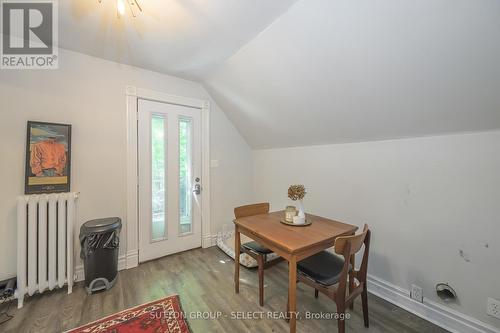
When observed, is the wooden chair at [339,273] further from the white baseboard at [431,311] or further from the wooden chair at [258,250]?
the white baseboard at [431,311]

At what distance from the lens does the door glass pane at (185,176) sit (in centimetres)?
282

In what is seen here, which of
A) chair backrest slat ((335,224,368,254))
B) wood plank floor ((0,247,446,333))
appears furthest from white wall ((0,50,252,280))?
chair backrest slat ((335,224,368,254))

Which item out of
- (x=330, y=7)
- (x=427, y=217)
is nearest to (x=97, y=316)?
(x=427, y=217)

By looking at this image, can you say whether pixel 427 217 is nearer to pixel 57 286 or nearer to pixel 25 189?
pixel 57 286

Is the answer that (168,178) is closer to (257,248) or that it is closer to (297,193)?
(257,248)

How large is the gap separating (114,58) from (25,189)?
5.38 ft

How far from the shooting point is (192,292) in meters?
1.96

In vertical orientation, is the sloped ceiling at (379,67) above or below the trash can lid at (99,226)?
above

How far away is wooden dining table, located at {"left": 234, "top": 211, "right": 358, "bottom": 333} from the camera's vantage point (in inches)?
50.8

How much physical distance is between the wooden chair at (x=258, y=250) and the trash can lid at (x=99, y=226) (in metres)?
1.26

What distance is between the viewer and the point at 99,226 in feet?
6.37

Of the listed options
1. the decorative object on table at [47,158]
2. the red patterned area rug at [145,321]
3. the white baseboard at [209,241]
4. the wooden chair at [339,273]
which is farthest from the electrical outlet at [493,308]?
the decorative object on table at [47,158]

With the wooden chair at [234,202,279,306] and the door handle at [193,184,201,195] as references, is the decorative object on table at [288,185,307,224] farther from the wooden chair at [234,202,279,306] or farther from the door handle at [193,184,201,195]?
the door handle at [193,184,201,195]

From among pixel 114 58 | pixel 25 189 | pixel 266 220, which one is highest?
pixel 114 58
